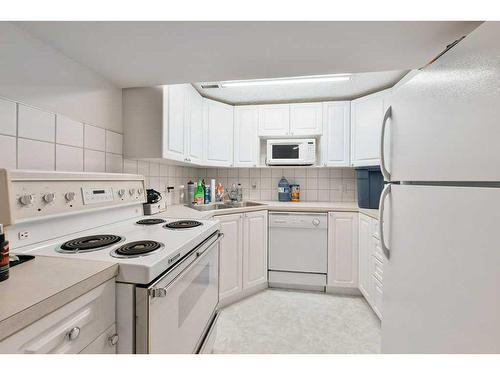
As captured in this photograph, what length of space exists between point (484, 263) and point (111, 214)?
1610 mm

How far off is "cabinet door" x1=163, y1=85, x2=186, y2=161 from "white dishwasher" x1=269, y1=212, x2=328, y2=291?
44.6 inches

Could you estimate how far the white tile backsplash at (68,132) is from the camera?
3.86 feet

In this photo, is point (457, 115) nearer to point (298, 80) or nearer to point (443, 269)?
point (443, 269)

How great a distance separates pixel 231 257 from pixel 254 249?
11.2 inches

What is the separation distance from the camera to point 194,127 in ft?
6.97

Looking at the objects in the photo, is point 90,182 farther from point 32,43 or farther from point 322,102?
point 322,102

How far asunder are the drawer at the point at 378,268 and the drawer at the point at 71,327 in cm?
176

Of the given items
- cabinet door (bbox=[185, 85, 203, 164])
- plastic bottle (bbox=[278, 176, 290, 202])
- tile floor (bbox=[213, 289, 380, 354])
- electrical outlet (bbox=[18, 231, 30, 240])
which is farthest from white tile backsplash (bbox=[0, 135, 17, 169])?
plastic bottle (bbox=[278, 176, 290, 202])

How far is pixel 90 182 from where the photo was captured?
1158mm

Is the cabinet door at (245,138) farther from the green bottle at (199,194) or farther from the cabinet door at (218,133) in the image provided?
the green bottle at (199,194)

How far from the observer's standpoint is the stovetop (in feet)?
2.34

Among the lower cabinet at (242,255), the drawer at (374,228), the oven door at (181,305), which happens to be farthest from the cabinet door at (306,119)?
the oven door at (181,305)

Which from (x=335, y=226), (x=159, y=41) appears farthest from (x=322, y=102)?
(x=159, y=41)

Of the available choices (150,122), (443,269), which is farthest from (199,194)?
(443,269)
